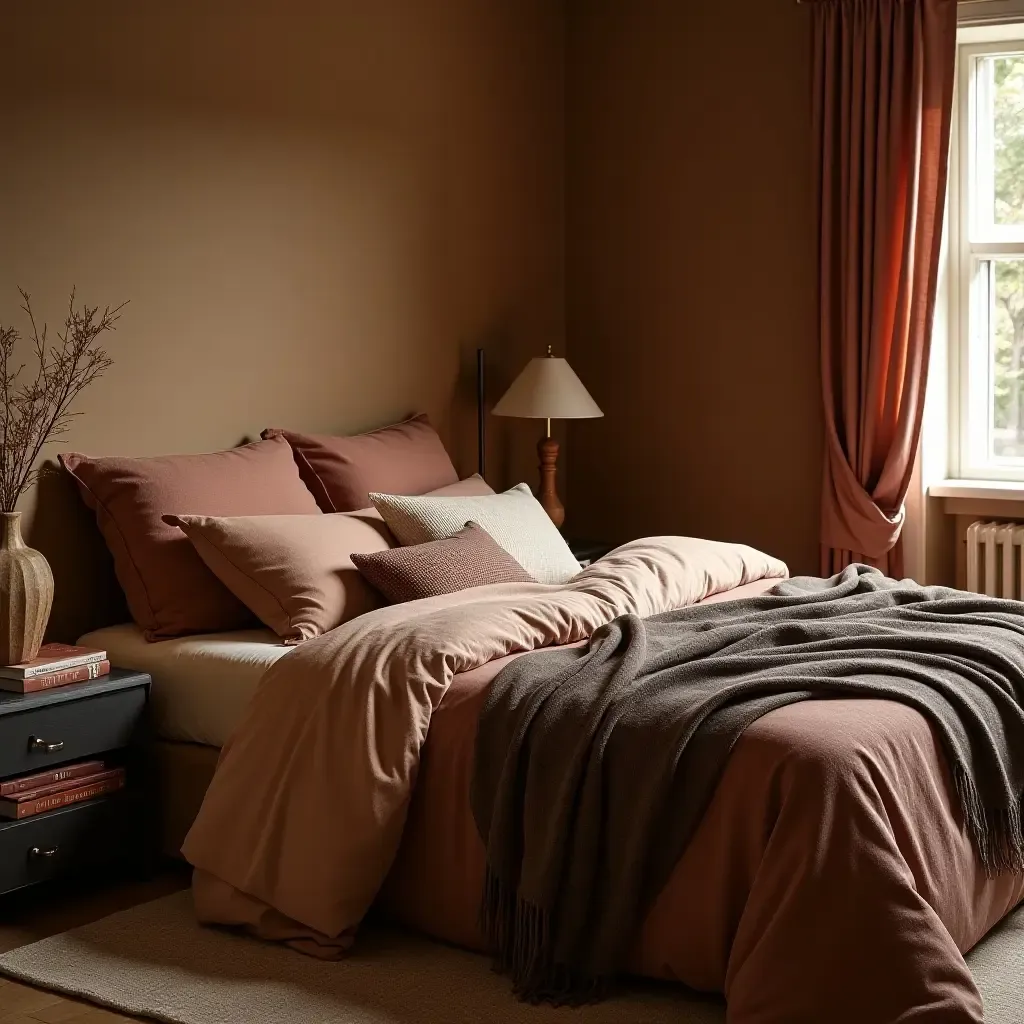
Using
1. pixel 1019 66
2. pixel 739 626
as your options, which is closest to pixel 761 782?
pixel 739 626

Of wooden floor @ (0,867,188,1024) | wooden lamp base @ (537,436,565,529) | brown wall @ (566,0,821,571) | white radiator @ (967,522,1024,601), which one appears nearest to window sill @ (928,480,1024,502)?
white radiator @ (967,522,1024,601)

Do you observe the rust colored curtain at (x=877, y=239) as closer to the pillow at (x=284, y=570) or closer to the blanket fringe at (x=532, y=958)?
the pillow at (x=284, y=570)

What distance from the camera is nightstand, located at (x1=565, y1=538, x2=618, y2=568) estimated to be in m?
5.15


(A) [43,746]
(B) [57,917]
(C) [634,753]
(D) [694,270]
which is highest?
(D) [694,270]

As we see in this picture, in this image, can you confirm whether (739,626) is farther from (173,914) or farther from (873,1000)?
(173,914)

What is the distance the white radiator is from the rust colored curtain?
262mm

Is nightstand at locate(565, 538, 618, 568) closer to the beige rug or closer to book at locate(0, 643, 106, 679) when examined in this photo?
book at locate(0, 643, 106, 679)

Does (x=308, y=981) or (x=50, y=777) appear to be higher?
(x=50, y=777)

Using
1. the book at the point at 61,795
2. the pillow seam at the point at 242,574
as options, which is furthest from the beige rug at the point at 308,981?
the pillow seam at the point at 242,574

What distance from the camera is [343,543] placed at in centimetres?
394

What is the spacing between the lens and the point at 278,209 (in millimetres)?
4594

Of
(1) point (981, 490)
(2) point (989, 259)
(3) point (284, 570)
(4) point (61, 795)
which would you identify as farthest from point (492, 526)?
(2) point (989, 259)

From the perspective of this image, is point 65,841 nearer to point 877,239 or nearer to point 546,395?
point 546,395

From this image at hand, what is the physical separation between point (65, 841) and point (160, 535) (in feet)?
2.79
